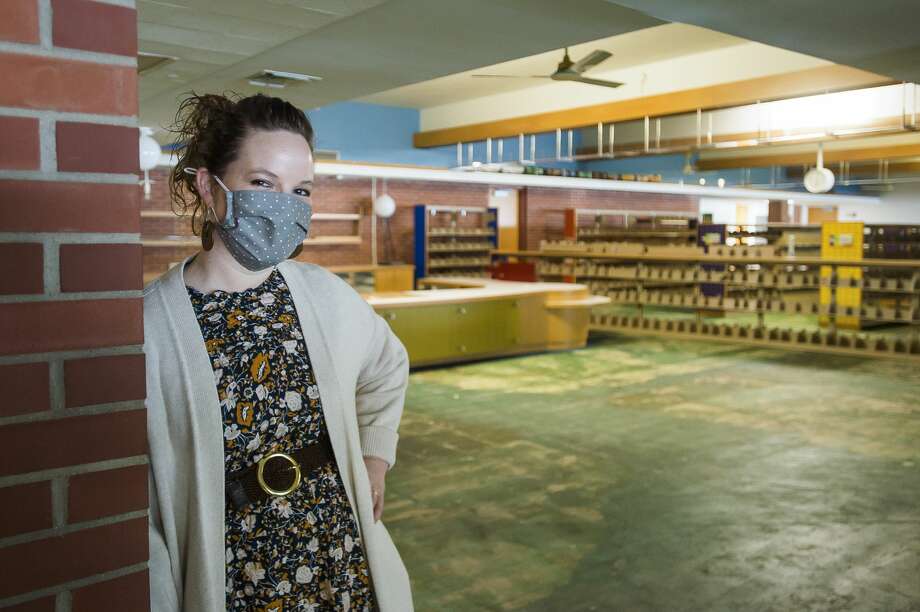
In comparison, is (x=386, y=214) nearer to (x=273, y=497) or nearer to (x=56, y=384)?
(x=273, y=497)

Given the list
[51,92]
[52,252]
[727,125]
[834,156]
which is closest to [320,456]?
[52,252]

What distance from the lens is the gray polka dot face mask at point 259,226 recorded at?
1.55 m

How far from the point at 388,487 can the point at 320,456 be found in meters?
3.48

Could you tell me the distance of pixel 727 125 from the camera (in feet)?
39.5

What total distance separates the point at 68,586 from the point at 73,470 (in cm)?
15

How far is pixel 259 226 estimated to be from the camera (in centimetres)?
156

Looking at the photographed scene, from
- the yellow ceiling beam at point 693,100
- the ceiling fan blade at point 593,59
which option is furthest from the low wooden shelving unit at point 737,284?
the ceiling fan blade at point 593,59

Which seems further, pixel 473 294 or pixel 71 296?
pixel 473 294

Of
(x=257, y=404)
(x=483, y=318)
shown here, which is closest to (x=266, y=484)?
(x=257, y=404)

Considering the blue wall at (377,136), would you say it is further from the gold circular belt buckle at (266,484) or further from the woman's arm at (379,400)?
the gold circular belt buckle at (266,484)

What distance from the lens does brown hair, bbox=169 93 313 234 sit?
157cm

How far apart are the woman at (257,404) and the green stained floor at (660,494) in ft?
6.66

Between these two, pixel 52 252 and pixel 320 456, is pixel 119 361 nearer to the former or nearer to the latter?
pixel 52 252

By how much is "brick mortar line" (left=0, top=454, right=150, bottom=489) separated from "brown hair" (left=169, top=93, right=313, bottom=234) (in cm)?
73
